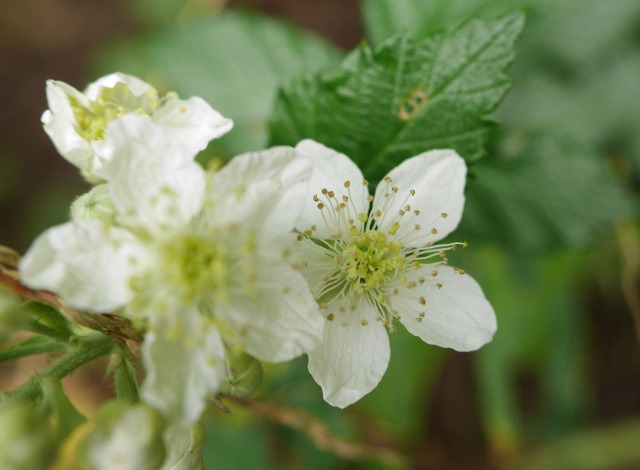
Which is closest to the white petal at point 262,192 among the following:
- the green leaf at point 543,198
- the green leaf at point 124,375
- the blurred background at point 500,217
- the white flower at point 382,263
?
the white flower at point 382,263

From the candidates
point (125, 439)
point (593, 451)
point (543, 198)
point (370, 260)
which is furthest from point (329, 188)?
point (593, 451)

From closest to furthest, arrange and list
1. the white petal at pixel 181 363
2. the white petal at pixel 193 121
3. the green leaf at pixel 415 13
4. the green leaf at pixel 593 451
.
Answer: the white petal at pixel 181 363, the white petal at pixel 193 121, the green leaf at pixel 415 13, the green leaf at pixel 593 451

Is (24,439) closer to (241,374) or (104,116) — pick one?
(241,374)

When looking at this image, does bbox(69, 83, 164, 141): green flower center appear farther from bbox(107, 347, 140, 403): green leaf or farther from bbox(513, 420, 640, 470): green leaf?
bbox(513, 420, 640, 470): green leaf

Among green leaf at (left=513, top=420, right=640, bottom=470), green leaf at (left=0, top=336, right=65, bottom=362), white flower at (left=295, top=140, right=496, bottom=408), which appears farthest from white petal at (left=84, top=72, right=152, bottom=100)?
green leaf at (left=513, top=420, right=640, bottom=470)

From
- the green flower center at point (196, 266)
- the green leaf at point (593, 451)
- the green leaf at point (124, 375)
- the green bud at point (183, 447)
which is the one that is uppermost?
the green flower center at point (196, 266)

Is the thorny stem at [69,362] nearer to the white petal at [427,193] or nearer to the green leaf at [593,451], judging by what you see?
the white petal at [427,193]
